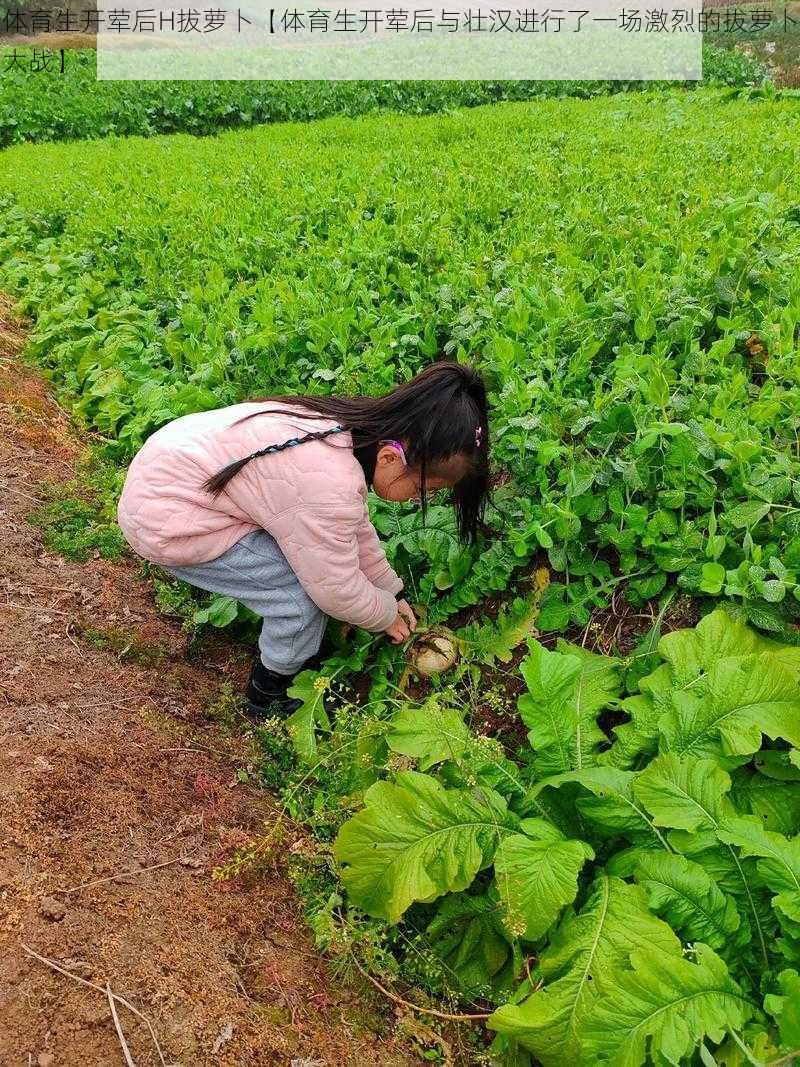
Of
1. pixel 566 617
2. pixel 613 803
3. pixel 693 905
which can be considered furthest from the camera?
pixel 566 617

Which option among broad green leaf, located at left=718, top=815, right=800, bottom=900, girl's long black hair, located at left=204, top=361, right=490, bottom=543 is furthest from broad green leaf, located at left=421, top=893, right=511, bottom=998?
girl's long black hair, located at left=204, top=361, right=490, bottom=543

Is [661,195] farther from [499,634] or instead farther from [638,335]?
[499,634]

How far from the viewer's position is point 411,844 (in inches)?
85.7

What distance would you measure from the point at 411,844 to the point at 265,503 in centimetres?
109

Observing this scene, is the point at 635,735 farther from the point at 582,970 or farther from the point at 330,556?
the point at 330,556

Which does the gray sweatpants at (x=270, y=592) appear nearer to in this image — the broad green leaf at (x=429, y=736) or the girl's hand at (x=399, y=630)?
the girl's hand at (x=399, y=630)

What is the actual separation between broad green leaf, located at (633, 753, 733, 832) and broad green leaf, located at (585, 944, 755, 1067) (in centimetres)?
34

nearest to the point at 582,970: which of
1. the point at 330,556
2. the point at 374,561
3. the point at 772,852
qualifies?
the point at 772,852

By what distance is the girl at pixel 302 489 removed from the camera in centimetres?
249

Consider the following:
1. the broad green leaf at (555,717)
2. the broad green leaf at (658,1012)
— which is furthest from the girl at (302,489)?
the broad green leaf at (658,1012)

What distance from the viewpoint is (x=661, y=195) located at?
217 inches

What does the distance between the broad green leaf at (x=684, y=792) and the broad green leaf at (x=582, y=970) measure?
20cm

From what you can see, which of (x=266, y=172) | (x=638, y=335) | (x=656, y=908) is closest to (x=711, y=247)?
(x=638, y=335)

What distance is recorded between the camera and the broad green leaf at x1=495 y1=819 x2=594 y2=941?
200 cm
